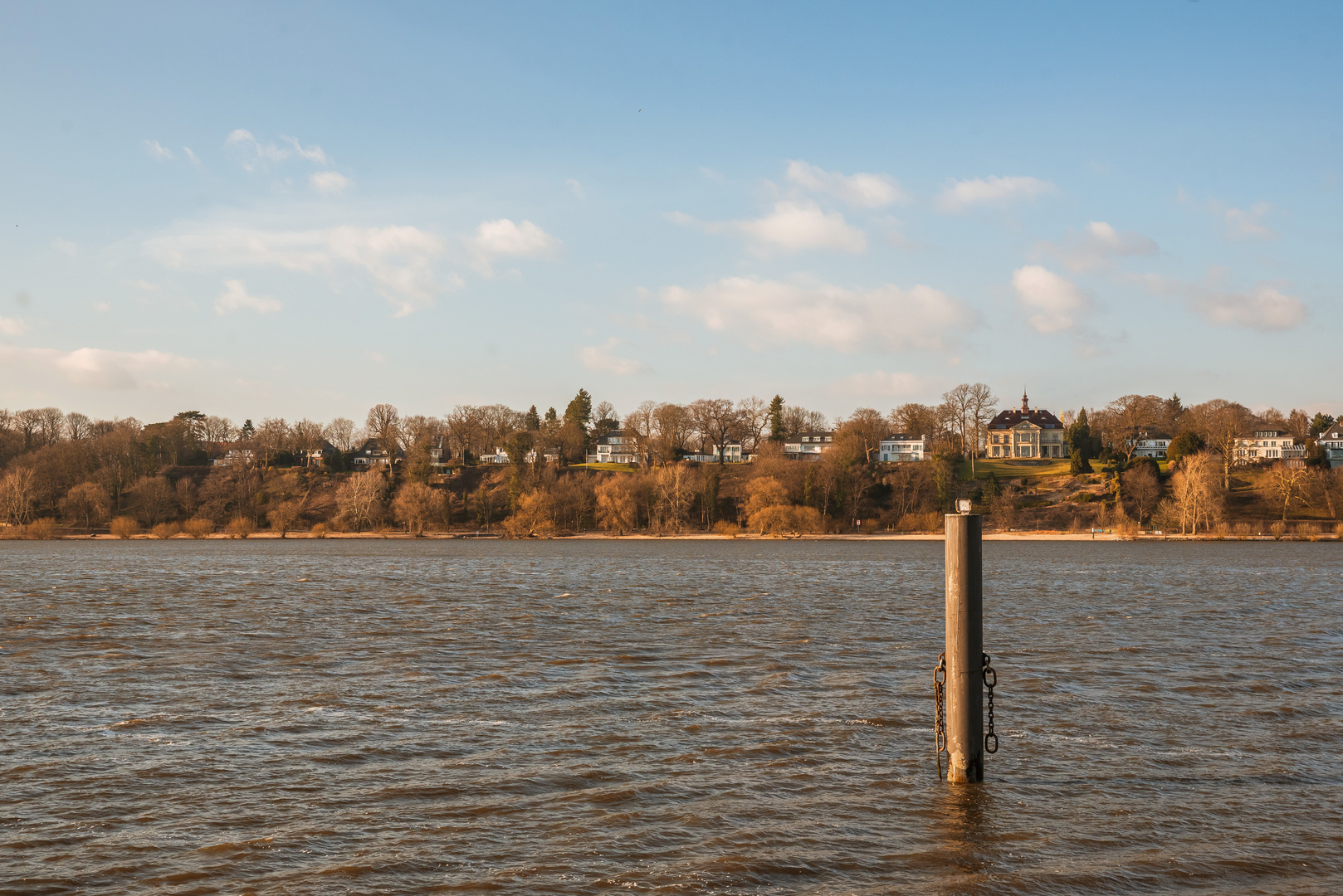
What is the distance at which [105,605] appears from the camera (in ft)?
132

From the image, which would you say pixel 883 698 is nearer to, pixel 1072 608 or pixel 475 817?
pixel 475 817

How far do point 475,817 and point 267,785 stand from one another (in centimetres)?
323

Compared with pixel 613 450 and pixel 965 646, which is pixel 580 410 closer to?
pixel 613 450

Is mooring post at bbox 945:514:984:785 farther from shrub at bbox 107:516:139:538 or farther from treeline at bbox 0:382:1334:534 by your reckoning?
shrub at bbox 107:516:139:538

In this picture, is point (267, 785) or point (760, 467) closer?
point (267, 785)

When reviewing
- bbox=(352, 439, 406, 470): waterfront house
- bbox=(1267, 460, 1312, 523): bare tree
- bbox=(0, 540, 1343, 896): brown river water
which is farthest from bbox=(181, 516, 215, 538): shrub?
bbox=(1267, 460, 1312, 523): bare tree

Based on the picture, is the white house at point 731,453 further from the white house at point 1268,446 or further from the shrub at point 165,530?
the shrub at point 165,530

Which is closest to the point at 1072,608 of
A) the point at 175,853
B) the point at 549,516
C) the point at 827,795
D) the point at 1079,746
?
the point at 1079,746

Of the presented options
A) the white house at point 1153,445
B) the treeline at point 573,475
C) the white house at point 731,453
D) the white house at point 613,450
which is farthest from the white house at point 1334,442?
the white house at point 613,450

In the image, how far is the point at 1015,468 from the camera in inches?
6506

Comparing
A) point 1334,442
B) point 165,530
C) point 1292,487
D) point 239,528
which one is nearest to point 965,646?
point 1292,487

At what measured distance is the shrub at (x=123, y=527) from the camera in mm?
133000

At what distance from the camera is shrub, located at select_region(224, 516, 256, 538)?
458 feet

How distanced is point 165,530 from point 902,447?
117 m
